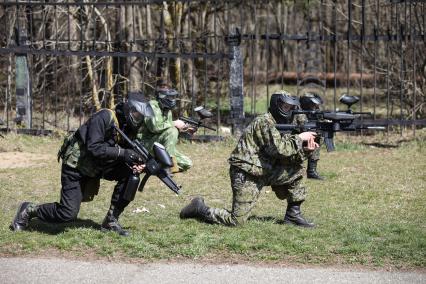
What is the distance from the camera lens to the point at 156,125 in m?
10.7

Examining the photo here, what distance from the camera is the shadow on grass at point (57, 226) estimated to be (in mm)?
8723

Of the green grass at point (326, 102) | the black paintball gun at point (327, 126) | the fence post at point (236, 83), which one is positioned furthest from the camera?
the green grass at point (326, 102)

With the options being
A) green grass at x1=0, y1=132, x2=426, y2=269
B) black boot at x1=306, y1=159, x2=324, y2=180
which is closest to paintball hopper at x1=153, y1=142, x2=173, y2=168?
green grass at x1=0, y1=132, x2=426, y2=269

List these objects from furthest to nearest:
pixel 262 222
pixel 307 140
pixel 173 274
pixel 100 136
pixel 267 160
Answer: pixel 262 222 → pixel 267 160 → pixel 307 140 → pixel 100 136 → pixel 173 274

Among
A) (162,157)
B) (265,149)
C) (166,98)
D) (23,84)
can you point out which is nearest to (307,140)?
(265,149)

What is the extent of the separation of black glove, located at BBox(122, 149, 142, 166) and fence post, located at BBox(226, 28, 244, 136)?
6659mm

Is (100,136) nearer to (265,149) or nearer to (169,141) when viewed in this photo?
(265,149)

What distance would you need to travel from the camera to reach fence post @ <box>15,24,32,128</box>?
1506cm

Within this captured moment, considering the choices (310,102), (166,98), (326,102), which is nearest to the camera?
(166,98)

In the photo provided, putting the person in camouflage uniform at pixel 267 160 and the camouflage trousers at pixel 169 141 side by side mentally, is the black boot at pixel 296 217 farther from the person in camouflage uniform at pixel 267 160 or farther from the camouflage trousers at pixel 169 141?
the camouflage trousers at pixel 169 141

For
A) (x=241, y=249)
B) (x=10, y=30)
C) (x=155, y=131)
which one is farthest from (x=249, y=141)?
(x=10, y=30)

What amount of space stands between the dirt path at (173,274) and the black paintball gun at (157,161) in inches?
31.0

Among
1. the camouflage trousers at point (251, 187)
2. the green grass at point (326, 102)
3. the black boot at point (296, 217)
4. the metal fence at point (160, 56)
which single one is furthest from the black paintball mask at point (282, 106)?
the green grass at point (326, 102)

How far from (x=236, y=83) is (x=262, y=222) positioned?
19.1ft
